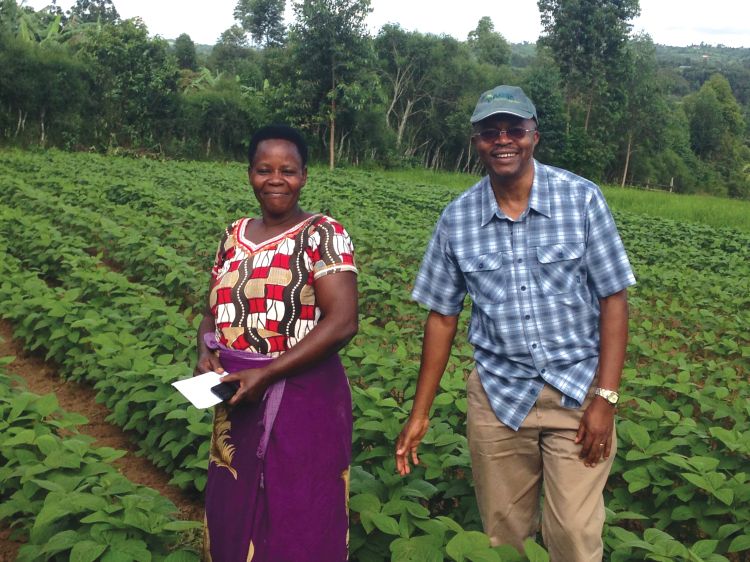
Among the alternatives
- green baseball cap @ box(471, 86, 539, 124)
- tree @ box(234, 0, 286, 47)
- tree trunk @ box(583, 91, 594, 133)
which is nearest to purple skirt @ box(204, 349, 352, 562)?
green baseball cap @ box(471, 86, 539, 124)

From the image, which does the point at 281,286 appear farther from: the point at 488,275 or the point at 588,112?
the point at 588,112

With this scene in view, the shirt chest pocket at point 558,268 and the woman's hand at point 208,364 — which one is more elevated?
the shirt chest pocket at point 558,268

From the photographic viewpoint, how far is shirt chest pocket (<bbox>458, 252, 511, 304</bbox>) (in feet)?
7.39

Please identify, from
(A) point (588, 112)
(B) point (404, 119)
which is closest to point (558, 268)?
(B) point (404, 119)

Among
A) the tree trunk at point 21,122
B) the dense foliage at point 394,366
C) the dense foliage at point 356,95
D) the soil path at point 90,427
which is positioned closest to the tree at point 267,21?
the dense foliage at point 356,95

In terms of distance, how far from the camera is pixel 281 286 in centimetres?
206

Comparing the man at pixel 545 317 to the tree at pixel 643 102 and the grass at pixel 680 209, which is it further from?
the tree at pixel 643 102

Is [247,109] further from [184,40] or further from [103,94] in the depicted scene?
[184,40]

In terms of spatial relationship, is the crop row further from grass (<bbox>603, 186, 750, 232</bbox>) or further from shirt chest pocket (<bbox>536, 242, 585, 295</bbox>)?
grass (<bbox>603, 186, 750, 232</bbox>)

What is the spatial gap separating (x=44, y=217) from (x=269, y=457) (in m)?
8.31

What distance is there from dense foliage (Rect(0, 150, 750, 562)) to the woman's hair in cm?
123

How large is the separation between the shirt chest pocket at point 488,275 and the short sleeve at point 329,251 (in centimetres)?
43

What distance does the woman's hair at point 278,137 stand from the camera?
2.15 m

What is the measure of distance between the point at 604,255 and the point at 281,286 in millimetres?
981
